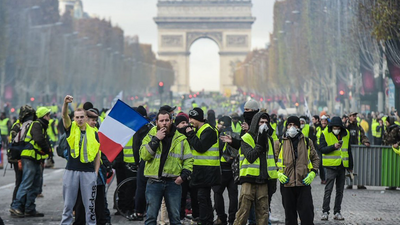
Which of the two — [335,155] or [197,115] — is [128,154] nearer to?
[197,115]

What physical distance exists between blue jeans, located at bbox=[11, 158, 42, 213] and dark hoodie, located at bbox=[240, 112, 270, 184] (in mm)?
4318

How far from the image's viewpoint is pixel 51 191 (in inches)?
686

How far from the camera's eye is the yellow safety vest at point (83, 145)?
9945mm

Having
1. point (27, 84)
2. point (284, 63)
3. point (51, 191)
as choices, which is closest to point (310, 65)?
point (284, 63)

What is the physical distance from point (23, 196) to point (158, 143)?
4482 millimetres

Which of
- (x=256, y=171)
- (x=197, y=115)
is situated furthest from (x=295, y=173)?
(x=197, y=115)

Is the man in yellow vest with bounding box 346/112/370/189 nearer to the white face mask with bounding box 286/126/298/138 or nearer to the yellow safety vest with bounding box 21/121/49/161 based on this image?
the yellow safety vest with bounding box 21/121/49/161

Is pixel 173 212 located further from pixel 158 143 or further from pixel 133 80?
pixel 133 80

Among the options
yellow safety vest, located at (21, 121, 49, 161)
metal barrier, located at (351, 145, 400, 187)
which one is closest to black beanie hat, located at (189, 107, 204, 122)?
yellow safety vest, located at (21, 121, 49, 161)

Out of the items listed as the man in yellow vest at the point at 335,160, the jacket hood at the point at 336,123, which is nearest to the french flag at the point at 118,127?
the man in yellow vest at the point at 335,160

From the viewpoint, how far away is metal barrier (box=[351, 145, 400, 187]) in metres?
18.0

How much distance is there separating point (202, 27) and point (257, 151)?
433ft

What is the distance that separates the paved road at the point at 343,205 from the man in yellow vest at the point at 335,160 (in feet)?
0.82

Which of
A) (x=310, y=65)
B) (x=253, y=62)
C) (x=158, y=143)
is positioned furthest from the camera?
(x=253, y=62)
